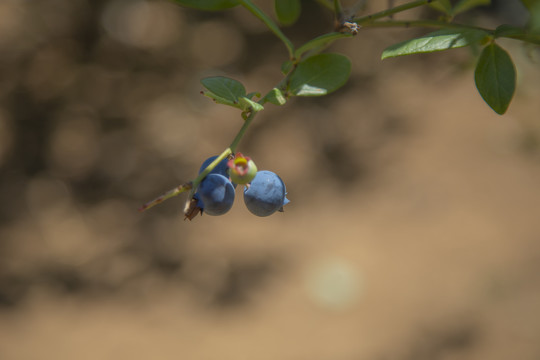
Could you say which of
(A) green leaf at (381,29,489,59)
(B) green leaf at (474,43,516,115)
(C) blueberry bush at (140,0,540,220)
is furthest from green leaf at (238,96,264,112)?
(B) green leaf at (474,43,516,115)

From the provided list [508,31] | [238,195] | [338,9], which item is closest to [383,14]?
[338,9]

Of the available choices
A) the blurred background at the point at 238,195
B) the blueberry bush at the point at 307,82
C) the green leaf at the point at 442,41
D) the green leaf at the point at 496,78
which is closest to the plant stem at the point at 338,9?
the blueberry bush at the point at 307,82

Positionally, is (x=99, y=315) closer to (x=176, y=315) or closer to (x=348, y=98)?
(x=176, y=315)

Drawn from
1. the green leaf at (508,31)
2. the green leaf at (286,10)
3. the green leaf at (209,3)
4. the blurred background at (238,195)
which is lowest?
the blurred background at (238,195)

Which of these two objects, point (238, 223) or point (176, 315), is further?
point (238, 223)

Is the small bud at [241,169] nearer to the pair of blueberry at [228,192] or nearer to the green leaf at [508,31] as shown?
the pair of blueberry at [228,192]

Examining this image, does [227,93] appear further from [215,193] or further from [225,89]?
[215,193]

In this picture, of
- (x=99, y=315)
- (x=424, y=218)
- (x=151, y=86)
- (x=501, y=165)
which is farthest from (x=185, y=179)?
(x=501, y=165)

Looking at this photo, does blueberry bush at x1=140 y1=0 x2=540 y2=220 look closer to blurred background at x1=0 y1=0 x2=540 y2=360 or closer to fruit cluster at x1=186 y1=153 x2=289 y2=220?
fruit cluster at x1=186 y1=153 x2=289 y2=220
